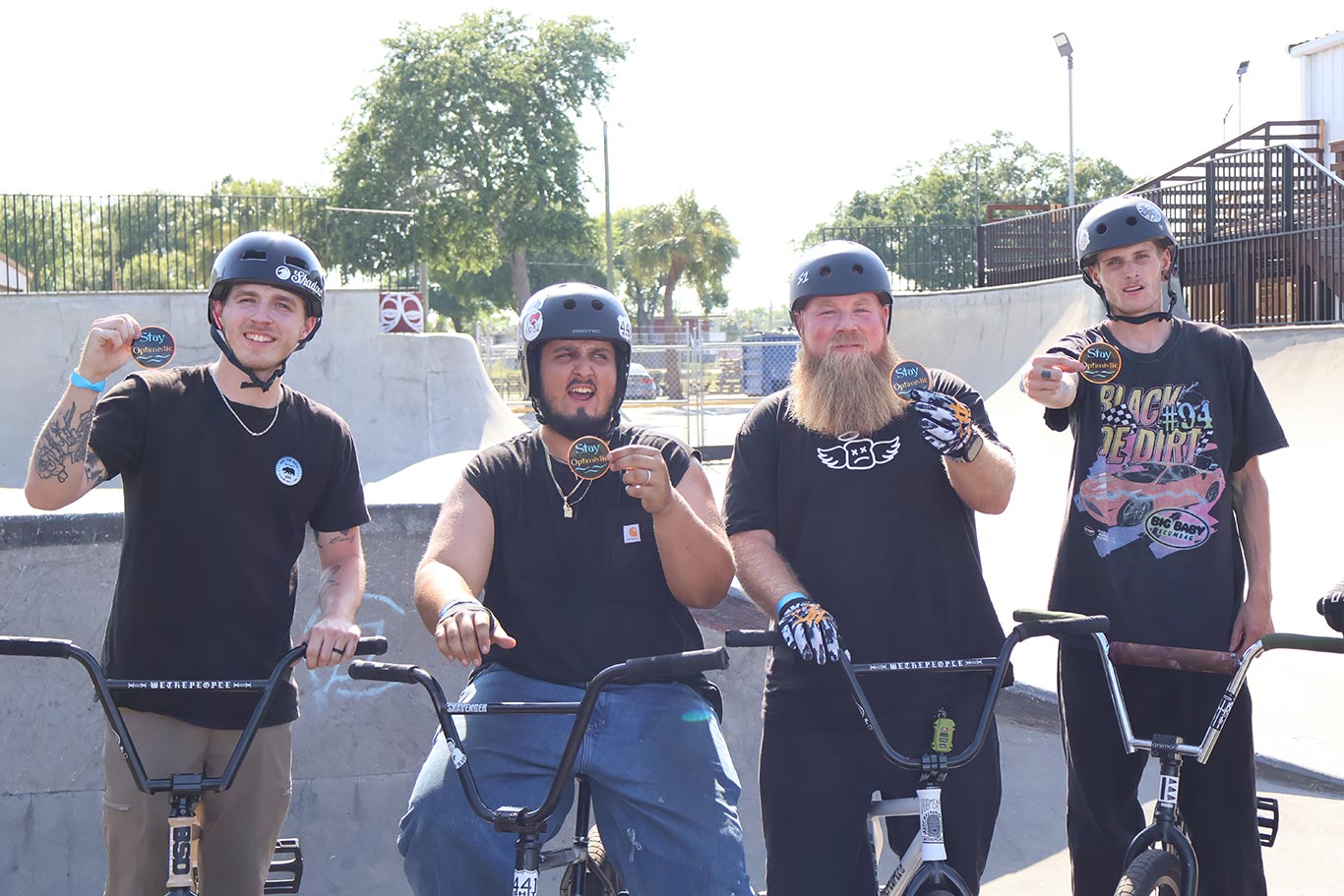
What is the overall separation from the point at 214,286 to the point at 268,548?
0.83 m

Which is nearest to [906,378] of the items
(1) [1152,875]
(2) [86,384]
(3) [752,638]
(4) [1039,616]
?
(4) [1039,616]

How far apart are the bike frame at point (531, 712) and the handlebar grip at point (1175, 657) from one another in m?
1.39

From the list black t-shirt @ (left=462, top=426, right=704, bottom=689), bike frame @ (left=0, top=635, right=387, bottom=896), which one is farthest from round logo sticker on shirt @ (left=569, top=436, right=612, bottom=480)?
bike frame @ (left=0, top=635, right=387, bottom=896)

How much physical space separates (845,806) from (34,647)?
215 cm

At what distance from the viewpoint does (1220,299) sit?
1723cm

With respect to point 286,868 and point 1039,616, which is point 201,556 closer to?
point 286,868

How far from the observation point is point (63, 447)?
320 centimetres

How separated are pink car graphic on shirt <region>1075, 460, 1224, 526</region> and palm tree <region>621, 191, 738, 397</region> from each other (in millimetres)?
49501

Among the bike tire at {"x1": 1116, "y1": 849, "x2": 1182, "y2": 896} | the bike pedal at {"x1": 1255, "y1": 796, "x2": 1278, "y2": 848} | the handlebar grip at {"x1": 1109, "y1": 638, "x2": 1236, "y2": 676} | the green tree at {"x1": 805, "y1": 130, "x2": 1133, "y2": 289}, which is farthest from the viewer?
the green tree at {"x1": 805, "y1": 130, "x2": 1133, "y2": 289}

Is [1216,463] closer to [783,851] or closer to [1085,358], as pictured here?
[1085,358]

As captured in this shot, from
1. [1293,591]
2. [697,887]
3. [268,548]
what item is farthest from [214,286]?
[1293,591]

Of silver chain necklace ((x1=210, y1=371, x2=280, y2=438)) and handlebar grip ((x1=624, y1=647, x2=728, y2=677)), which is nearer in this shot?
handlebar grip ((x1=624, y1=647, x2=728, y2=677))

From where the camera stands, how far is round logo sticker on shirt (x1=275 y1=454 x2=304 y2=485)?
Answer: 10.9ft

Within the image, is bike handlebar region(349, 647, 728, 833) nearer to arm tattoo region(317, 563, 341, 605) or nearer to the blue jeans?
the blue jeans
